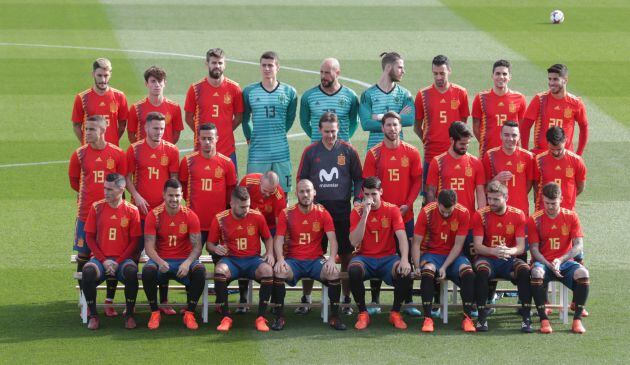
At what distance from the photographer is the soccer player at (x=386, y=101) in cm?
1459

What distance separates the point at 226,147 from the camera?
49.8 ft

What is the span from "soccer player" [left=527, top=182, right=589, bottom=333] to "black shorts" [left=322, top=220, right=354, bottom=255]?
1901 mm

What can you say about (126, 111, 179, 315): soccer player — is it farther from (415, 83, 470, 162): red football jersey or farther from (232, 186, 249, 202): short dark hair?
(415, 83, 470, 162): red football jersey

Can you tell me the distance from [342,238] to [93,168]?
8.84 ft

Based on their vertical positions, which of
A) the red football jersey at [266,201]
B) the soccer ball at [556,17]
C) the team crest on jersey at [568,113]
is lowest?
the red football jersey at [266,201]

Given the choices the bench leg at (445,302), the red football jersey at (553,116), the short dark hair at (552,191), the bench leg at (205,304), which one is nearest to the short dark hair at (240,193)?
the bench leg at (205,304)

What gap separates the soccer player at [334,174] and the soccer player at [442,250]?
30.5 inches

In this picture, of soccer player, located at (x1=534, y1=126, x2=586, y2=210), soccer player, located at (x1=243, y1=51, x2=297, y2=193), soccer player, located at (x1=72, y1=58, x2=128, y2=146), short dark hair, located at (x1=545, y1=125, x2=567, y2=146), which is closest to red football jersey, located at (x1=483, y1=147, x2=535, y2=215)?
soccer player, located at (x1=534, y1=126, x2=586, y2=210)

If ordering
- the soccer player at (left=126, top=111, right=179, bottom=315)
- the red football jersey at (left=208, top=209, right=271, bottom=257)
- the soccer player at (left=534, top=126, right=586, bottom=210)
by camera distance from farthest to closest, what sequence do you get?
the soccer player at (left=534, top=126, right=586, bottom=210) → the soccer player at (left=126, top=111, right=179, bottom=315) → the red football jersey at (left=208, top=209, right=271, bottom=257)

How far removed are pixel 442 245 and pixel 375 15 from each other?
2061 cm

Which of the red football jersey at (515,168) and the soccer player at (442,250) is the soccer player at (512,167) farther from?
the soccer player at (442,250)

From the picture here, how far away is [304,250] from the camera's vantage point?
13758mm

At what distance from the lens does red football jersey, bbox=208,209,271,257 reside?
1366 centimetres

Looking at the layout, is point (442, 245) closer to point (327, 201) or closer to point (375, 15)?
point (327, 201)
